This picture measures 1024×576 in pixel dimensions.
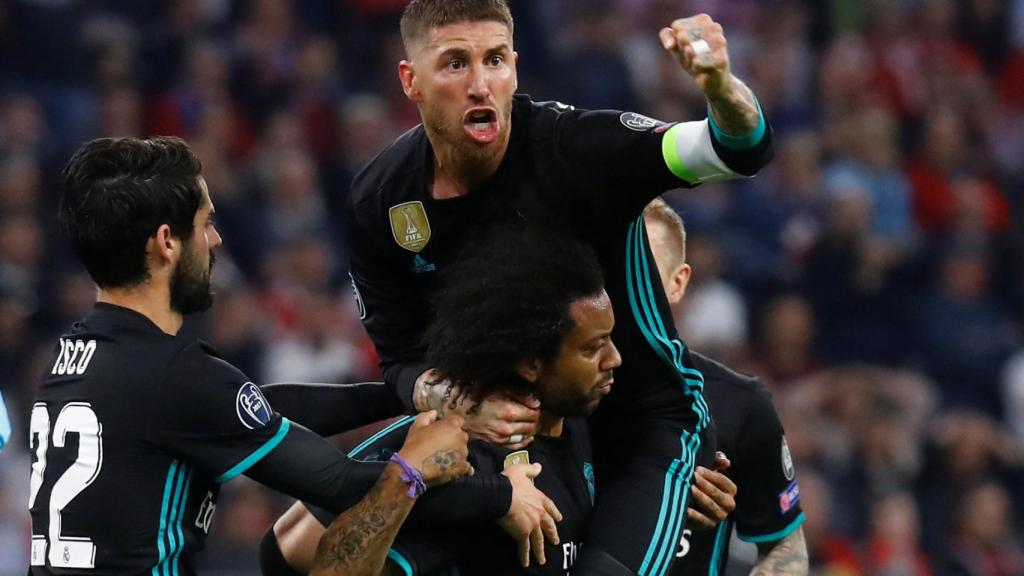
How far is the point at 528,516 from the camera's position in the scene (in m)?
3.72

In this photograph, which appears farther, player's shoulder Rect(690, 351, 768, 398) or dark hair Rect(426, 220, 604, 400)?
player's shoulder Rect(690, 351, 768, 398)

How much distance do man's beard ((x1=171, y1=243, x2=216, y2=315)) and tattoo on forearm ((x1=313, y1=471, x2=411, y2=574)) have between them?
1.87 ft

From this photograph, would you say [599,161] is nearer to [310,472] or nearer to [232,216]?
[310,472]

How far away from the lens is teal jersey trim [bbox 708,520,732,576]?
4715mm

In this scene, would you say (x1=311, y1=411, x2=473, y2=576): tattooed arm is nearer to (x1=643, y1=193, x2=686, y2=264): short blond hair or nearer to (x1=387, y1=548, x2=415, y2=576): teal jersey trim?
(x1=387, y1=548, x2=415, y2=576): teal jersey trim

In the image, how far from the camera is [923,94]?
10.8m

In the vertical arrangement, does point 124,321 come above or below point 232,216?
above

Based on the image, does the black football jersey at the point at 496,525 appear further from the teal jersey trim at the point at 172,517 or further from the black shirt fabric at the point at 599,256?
the teal jersey trim at the point at 172,517

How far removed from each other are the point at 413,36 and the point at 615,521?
130cm

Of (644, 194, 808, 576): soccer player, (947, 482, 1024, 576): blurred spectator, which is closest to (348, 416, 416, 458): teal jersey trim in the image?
(644, 194, 808, 576): soccer player

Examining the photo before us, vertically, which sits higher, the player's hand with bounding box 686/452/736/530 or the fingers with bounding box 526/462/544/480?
the fingers with bounding box 526/462/544/480

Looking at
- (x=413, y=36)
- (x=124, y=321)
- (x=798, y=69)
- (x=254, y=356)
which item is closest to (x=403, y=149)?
(x=413, y=36)

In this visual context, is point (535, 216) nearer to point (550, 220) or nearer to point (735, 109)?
point (550, 220)

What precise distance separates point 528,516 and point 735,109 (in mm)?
976
